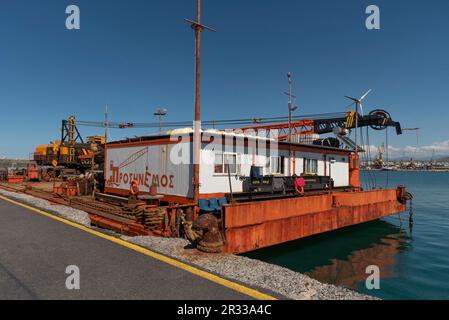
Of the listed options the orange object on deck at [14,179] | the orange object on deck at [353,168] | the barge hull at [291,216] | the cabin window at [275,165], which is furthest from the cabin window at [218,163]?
the orange object on deck at [14,179]

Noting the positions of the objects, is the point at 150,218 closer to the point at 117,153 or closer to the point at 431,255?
the point at 117,153

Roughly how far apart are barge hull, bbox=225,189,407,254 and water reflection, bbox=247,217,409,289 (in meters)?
1.07

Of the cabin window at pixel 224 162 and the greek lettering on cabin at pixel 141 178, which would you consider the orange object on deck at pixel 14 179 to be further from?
the cabin window at pixel 224 162

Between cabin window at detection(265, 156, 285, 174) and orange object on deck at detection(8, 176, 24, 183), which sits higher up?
cabin window at detection(265, 156, 285, 174)

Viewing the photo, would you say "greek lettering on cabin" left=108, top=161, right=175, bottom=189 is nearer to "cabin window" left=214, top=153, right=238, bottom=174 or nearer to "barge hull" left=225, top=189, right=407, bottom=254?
"cabin window" left=214, top=153, right=238, bottom=174

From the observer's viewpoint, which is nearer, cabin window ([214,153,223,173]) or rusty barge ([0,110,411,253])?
rusty barge ([0,110,411,253])

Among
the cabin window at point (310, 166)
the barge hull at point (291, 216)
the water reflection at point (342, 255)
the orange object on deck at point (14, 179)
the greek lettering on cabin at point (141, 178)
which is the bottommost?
the water reflection at point (342, 255)

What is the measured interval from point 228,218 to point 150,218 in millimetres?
3519

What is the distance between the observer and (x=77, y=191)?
23781 mm

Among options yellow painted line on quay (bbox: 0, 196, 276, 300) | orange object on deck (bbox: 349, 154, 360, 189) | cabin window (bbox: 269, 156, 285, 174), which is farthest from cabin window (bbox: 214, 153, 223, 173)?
orange object on deck (bbox: 349, 154, 360, 189)

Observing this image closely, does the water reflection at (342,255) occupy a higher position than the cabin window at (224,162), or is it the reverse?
the cabin window at (224,162)

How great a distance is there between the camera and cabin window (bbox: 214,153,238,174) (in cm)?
1634

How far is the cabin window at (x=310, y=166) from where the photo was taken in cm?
2269

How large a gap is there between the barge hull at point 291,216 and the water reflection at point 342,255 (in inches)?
42.0
